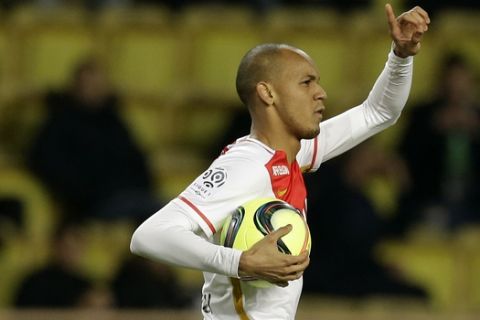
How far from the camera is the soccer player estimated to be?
4113 millimetres

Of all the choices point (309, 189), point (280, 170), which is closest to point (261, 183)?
point (280, 170)

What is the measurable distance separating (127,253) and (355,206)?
1.36 meters

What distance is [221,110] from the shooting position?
31.1ft

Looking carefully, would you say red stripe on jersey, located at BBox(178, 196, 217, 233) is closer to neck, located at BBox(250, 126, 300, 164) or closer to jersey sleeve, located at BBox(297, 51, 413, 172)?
neck, located at BBox(250, 126, 300, 164)

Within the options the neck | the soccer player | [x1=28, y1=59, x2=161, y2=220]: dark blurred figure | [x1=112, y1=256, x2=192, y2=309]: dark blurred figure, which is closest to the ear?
the soccer player

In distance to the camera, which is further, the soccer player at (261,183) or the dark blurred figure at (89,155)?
the dark blurred figure at (89,155)

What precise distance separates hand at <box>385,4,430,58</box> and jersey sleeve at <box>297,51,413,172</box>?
0.11 m

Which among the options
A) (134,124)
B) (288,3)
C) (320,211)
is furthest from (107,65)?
(320,211)

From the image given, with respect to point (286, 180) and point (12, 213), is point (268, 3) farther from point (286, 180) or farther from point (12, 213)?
point (286, 180)

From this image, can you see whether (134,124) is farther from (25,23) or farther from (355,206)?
(355,206)

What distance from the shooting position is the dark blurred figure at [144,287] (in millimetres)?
7926

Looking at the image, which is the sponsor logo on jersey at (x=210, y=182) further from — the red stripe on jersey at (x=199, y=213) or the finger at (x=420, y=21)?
the finger at (x=420, y=21)

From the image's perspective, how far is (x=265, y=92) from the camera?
14.6 feet

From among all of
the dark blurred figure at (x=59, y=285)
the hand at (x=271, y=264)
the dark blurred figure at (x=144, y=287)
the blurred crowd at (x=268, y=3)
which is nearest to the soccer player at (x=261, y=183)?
the hand at (x=271, y=264)
